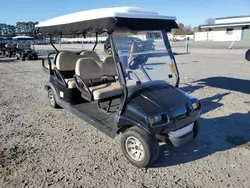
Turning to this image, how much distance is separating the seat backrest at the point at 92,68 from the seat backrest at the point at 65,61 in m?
0.66

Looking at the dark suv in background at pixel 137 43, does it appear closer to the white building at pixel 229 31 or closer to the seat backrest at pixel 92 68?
the seat backrest at pixel 92 68

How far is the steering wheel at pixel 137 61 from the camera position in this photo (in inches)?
112

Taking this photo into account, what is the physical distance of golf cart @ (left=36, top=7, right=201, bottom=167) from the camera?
2404mm

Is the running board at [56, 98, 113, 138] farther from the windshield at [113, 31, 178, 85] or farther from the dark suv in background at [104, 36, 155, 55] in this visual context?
the dark suv in background at [104, 36, 155, 55]

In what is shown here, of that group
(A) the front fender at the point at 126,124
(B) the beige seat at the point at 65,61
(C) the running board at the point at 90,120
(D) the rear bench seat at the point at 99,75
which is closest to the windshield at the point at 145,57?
(D) the rear bench seat at the point at 99,75

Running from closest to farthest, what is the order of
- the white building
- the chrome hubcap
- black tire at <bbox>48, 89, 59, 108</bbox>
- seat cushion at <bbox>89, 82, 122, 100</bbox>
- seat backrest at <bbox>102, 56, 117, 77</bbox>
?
the chrome hubcap < seat cushion at <bbox>89, 82, 122, 100</bbox> < seat backrest at <bbox>102, 56, 117, 77</bbox> < black tire at <bbox>48, 89, 59, 108</bbox> < the white building

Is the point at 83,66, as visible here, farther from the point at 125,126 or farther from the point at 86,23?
the point at 125,126

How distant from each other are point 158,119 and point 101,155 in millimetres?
1009

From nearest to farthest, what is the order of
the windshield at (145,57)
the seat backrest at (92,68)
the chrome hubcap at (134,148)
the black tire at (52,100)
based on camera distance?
the chrome hubcap at (134,148) → the windshield at (145,57) → the seat backrest at (92,68) → the black tire at (52,100)

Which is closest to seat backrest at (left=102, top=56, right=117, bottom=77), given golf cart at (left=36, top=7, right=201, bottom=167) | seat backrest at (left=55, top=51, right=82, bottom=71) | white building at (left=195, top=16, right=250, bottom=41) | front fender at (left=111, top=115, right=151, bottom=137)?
golf cart at (left=36, top=7, right=201, bottom=167)

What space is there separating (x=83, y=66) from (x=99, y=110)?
2.97 ft

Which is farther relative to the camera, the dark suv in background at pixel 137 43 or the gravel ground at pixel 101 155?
the dark suv in background at pixel 137 43

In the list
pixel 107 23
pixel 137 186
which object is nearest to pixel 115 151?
pixel 137 186

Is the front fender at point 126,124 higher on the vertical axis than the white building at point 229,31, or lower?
lower
